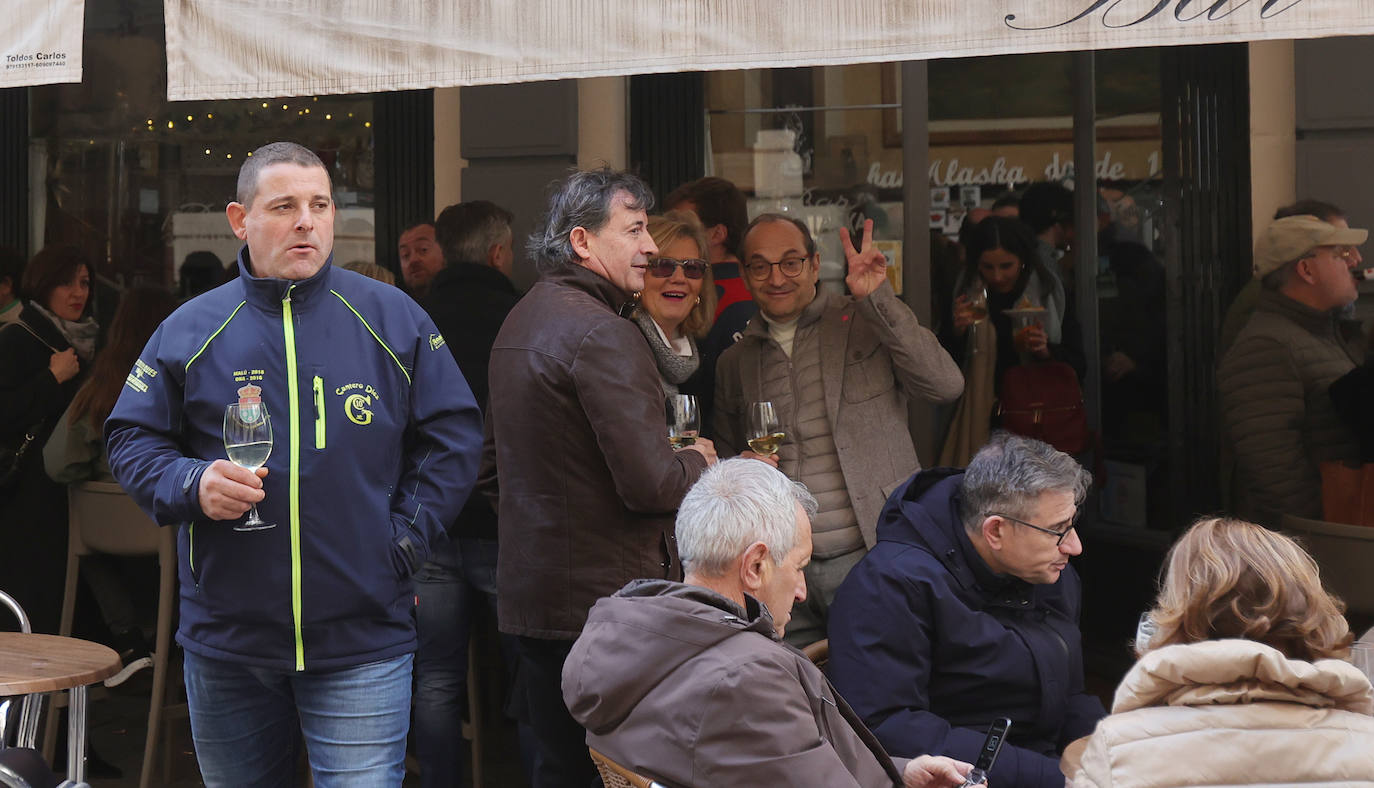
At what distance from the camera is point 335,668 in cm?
302

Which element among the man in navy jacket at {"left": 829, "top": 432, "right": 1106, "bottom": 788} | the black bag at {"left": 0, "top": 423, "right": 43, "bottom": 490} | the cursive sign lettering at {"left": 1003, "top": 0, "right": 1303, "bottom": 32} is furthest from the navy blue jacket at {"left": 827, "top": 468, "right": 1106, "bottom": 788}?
the black bag at {"left": 0, "top": 423, "right": 43, "bottom": 490}

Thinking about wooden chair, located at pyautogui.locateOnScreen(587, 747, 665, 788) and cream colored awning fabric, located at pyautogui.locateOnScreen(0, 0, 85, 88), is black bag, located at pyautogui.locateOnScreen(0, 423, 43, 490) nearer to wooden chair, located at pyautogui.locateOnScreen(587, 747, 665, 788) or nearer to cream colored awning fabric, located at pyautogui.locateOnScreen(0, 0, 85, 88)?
cream colored awning fabric, located at pyautogui.locateOnScreen(0, 0, 85, 88)

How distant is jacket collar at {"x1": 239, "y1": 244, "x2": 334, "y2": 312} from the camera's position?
10.1 feet

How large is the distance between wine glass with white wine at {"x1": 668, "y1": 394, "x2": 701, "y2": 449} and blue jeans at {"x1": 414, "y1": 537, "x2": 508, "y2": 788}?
2.77 feet

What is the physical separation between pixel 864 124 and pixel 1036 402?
4.41 feet

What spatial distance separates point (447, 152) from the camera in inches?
255

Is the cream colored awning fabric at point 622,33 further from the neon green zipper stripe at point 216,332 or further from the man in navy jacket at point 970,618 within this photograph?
the man in navy jacket at point 970,618

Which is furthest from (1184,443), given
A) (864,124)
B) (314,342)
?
(314,342)

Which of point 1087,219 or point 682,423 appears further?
point 1087,219

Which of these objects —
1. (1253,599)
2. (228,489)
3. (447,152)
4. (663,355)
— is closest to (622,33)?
(663,355)

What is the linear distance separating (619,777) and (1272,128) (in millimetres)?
4470

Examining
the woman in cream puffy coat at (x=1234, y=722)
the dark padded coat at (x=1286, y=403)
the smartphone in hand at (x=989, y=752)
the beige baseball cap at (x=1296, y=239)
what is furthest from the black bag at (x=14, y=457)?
the beige baseball cap at (x=1296, y=239)

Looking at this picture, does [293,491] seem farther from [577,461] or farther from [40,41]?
[40,41]

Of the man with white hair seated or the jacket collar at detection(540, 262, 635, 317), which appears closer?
the man with white hair seated
